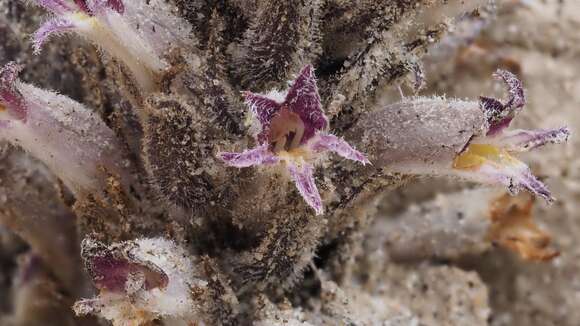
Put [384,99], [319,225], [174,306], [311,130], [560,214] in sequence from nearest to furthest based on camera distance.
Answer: [311,130] → [174,306] → [319,225] → [384,99] → [560,214]

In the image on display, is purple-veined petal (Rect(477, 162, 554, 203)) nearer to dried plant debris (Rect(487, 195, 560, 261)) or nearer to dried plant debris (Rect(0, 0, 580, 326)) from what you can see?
dried plant debris (Rect(0, 0, 580, 326))

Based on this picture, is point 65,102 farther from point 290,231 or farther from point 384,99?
point 384,99

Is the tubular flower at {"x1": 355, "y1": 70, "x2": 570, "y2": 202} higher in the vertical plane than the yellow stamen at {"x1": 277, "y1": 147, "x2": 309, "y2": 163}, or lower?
lower

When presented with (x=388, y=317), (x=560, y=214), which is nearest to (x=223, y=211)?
(x=388, y=317)

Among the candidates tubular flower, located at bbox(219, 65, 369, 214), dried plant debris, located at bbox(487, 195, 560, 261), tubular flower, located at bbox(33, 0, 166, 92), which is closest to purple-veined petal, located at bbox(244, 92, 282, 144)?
tubular flower, located at bbox(219, 65, 369, 214)

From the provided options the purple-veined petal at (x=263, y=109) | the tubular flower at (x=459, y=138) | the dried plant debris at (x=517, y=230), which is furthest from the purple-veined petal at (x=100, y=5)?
the dried plant debris at (x=517, y=230)

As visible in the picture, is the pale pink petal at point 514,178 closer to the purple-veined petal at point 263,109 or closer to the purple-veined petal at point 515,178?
the purple-veined petal at point 515,178

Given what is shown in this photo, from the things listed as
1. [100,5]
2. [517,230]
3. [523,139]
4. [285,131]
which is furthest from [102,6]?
[517,230]
